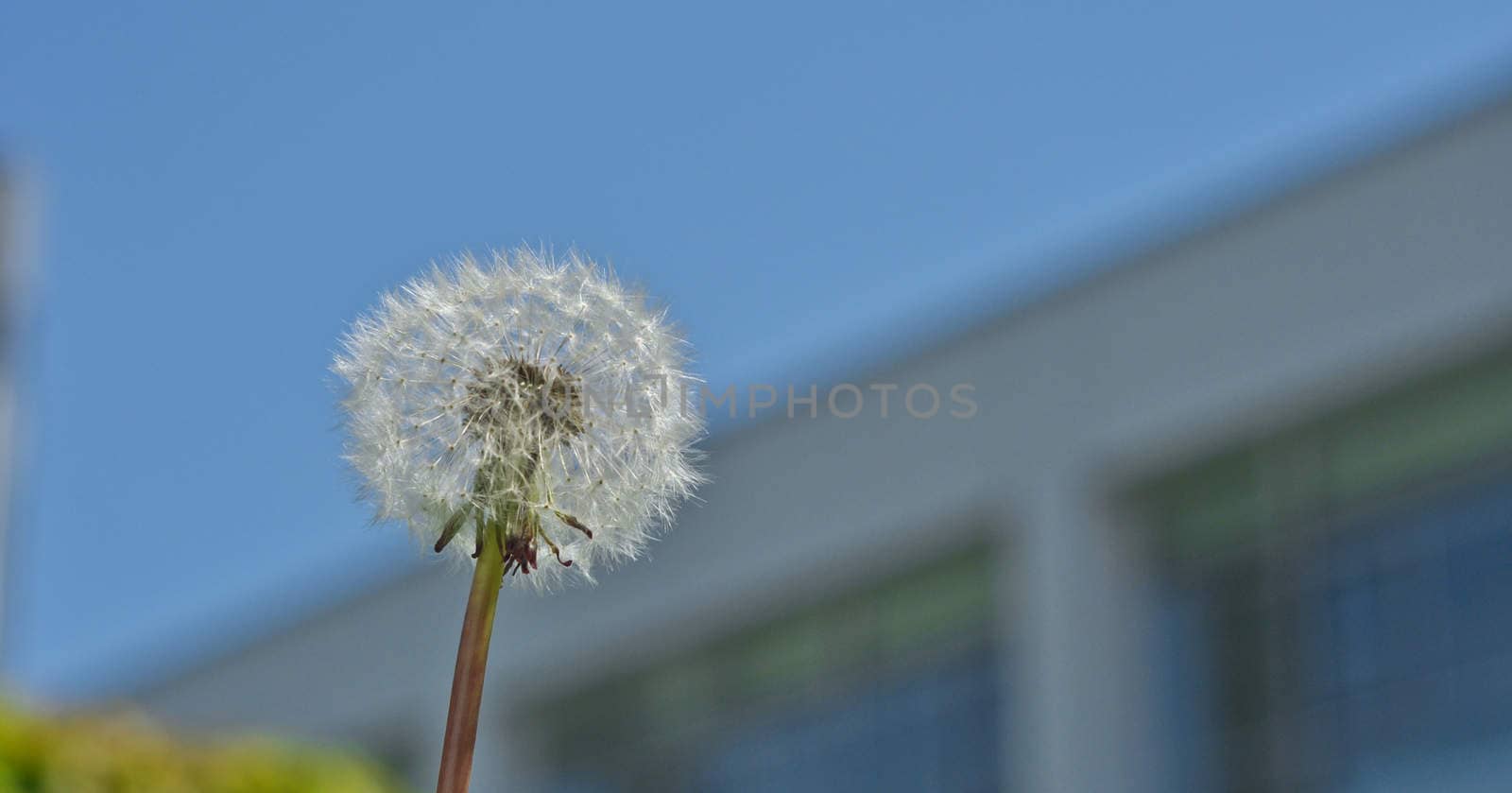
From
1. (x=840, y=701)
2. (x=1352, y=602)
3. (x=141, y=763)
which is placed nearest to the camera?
(x=141, y=763)

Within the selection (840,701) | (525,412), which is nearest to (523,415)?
(525,412)

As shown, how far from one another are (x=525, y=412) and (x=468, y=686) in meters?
0.48

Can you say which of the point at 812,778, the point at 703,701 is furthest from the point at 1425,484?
the point at 703,701

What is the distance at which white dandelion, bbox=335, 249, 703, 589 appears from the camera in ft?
6.06

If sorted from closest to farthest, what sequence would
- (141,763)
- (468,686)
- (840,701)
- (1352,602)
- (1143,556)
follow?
(468,686) < (141,763) < (1352,602) < (1143,556) < (840,701)

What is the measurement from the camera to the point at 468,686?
4.89 feet

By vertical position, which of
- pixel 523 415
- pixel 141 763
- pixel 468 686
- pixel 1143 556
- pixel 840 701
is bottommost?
pixel 468 686

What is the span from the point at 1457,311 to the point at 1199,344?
2170 mm

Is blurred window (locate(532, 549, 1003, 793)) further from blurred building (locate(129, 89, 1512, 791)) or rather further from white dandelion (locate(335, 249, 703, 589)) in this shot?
white dandelion (locate(335, 249, 703, 589))

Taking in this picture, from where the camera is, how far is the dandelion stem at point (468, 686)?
1.43m

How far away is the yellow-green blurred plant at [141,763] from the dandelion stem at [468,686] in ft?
10.9

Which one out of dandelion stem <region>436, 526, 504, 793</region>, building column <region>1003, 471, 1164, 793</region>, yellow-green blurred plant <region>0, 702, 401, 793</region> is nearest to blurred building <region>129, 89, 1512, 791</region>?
building column <region>1003, 471, 1164, 793</region>

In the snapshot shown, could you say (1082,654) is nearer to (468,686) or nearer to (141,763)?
(141,763)

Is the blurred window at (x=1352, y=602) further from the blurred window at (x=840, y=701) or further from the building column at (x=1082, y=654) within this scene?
the blurred window at (x=840, y=701)
